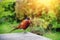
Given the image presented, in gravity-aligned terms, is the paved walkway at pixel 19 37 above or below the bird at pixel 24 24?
below

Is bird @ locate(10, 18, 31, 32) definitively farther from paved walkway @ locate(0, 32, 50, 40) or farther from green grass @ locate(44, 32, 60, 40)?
green grass @ locate(44, 32, 60, 40)

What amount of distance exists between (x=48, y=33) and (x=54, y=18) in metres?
0.17

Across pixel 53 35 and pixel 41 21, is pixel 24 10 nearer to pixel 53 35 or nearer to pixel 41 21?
pixel 41 21

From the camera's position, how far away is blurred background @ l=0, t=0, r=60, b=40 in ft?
5.52

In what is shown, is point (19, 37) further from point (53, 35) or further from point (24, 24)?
point (53, 35)

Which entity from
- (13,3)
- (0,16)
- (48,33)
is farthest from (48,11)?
(0,16)

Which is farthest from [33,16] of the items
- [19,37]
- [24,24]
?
[19,37]

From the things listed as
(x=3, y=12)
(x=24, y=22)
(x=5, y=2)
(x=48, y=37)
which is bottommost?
(x=48, y=37)

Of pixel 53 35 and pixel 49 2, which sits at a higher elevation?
pixel 49 2

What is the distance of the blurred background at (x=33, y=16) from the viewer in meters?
1.68

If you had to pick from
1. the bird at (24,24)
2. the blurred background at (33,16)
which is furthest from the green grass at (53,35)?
the bird at (24,24)

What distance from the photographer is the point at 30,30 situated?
5.53 feet

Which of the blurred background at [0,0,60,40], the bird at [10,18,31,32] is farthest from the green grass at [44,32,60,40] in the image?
the bird at [10,18,31,32]

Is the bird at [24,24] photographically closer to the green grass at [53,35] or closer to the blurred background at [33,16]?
the blurred background at [33,16]
